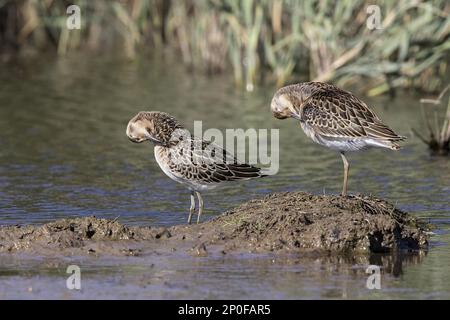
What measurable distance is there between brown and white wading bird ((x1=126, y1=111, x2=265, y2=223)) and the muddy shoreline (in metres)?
0.70

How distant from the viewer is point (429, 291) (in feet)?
26.1

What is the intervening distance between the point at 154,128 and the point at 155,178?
3.21 metres

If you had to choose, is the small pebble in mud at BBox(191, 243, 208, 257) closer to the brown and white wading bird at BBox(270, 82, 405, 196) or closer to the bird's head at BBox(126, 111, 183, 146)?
the bird's head at BBox(126, 111, 183, 146)

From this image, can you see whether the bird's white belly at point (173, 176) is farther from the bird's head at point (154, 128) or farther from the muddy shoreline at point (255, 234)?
the muddy shoreline at point (255, 234)

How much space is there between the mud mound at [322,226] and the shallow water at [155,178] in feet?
0.88

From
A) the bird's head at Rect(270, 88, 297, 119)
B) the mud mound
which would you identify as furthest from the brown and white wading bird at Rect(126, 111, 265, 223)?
the bird's head at Rect(270, 88, 297, 119)

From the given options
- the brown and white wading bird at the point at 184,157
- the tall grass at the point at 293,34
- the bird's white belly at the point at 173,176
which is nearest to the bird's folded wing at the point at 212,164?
the brown and white wading bird at the point at 184,157

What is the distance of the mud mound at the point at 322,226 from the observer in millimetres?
9164

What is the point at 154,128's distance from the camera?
10258 mm

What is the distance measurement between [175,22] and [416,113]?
637 centimetres

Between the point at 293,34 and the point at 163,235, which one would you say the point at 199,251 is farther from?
the point at 293,34

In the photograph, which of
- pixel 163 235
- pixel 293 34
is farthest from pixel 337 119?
pixel 293 34

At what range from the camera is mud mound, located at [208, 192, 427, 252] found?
9.16 m
